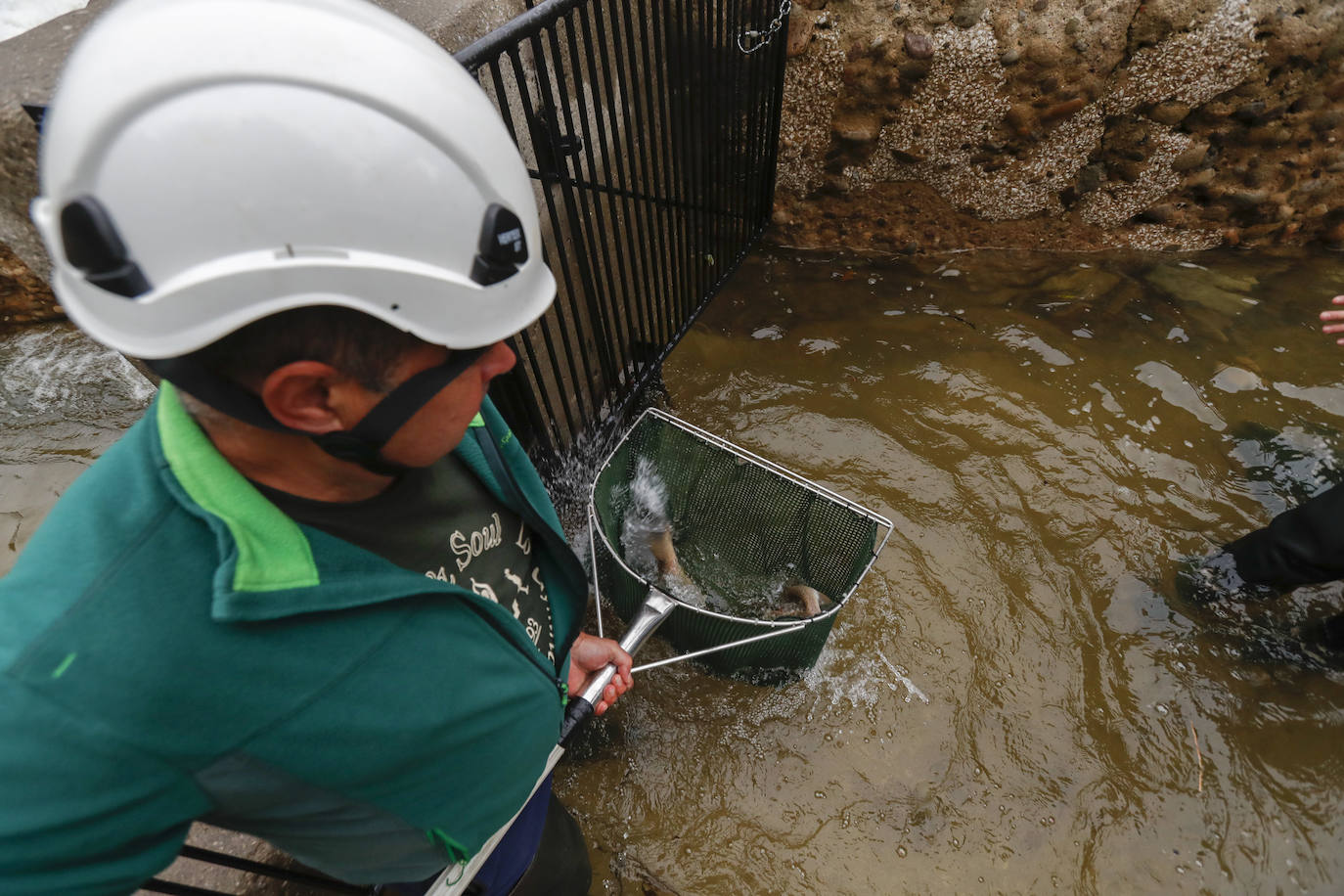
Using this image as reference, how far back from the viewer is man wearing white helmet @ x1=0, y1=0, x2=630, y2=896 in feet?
2.29

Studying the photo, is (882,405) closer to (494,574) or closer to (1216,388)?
(1216,388)

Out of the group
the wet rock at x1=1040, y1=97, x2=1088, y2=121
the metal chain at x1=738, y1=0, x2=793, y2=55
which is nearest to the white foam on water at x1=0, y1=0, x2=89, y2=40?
the metal chain at x1=738, y1=0, x2=793, y2=55

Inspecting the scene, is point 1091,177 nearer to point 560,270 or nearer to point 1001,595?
point 1001,595

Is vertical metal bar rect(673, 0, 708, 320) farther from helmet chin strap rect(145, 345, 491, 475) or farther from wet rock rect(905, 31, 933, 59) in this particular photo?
helmet chin strap rect(145, 345, 491, 475)

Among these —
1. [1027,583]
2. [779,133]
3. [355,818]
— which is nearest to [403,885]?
[355,818]

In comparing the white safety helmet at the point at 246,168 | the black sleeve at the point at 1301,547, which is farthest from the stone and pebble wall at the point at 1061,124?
the white safety helmet at the point at 246,168

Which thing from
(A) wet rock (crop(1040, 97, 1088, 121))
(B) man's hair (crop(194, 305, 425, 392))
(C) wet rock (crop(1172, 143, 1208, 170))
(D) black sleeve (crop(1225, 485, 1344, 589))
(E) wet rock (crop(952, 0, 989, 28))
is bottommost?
(D) black sleeve (crop(1225, 485, 1344, 589))

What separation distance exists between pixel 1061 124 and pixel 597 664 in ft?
11.9

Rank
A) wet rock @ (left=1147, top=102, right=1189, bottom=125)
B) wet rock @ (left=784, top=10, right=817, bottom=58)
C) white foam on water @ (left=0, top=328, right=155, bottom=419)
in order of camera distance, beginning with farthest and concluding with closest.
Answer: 1. white foam on water @ (left=0, top=328, right=155, bottom=419)
2. wet rock @ (left=1147, top=102, right=1189, bottom=125)
3. wet rock @ (left=784, top=10, right=817, bottom=58)

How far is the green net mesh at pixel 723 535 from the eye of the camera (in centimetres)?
229

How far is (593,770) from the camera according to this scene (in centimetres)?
242

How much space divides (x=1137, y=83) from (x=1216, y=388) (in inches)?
64.2

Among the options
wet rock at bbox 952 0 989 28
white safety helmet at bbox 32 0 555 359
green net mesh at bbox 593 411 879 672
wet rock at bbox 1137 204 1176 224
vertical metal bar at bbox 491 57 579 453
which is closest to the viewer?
white safety helmet at bbox 32 0 555 359

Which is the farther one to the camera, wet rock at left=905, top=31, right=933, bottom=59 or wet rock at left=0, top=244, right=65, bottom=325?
wet rock at left=0, top=244, right=65, bottom=325
